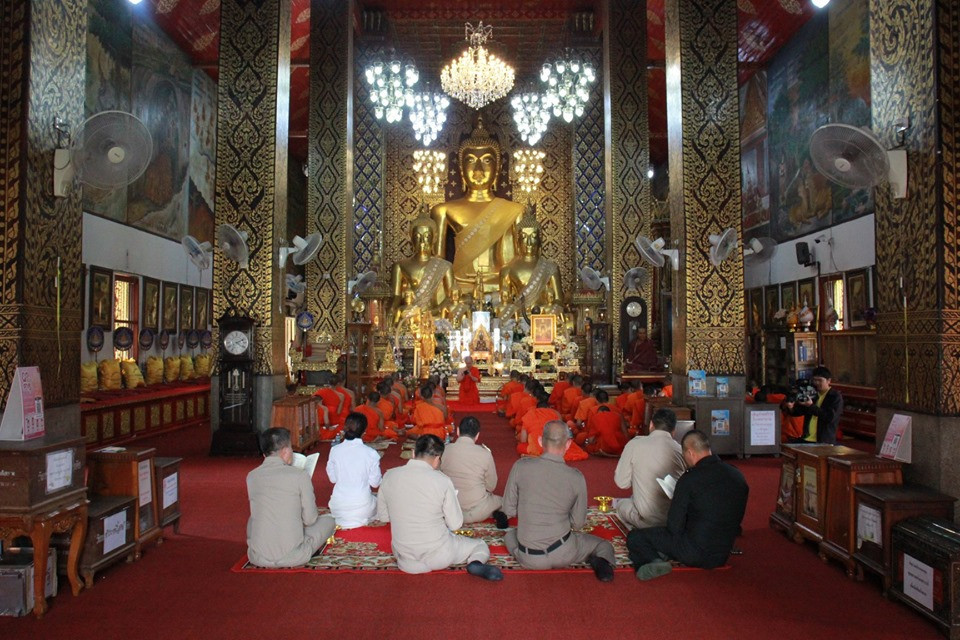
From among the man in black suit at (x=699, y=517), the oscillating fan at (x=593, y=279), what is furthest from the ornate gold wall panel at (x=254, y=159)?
the oscillating fan at (x=593, y=279)

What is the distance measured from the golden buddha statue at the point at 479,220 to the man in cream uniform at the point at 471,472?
485 inches

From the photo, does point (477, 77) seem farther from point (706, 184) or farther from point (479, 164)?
point (706, 184)

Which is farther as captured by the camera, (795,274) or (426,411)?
(795,274)

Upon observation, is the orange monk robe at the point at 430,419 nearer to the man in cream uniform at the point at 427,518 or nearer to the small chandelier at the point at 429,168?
the man in cream uniform at the point at 427,518

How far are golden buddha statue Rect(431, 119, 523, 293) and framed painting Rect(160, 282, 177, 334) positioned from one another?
6.19 meters

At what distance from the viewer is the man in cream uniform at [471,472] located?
17.0 feet

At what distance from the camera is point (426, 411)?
806 cm

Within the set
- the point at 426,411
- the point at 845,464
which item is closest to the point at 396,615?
the point at 845,464

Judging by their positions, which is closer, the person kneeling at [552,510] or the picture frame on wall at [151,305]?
the person kneeling at [552,510]

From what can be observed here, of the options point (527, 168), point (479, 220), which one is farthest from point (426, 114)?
point (479, 220)

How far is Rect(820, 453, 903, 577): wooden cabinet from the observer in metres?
4.20

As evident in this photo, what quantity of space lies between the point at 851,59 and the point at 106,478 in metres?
11.7

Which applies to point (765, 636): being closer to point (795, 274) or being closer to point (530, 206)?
point (795, 274)

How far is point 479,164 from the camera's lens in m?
18.0
